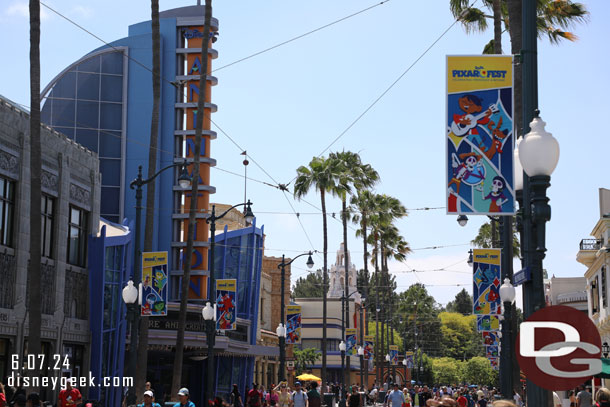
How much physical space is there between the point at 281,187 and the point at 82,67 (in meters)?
14.8

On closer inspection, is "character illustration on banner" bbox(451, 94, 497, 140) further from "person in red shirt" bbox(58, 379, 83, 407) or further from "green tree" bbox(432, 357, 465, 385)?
"green tree" bbox(432, 357, 465, 385)

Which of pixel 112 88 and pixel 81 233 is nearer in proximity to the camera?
pixel 81 233

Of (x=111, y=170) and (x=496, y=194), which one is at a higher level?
(x=111, y=170)

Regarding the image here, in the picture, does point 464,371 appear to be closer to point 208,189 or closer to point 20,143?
point 208,189

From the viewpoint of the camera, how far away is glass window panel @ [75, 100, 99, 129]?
165 feet

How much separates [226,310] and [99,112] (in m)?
19.0

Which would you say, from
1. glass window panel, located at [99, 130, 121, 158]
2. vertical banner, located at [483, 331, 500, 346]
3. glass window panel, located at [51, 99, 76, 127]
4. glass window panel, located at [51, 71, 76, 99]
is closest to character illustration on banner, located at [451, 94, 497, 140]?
vertical banner, located at [483, 331, 500, 346]

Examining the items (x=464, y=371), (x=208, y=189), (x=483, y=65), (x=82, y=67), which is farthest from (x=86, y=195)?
(x=464, y=371)

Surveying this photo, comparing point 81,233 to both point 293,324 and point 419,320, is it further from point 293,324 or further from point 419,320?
point 419,320

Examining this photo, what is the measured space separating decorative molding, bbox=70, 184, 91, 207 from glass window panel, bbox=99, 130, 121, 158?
50.2 feet

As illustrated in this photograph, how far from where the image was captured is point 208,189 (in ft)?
153

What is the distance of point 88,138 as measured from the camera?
164ft

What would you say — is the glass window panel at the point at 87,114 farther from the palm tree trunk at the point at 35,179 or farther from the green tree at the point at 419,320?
the green tree at the point at 419,320

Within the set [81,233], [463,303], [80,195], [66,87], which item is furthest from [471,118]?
[463,303]
